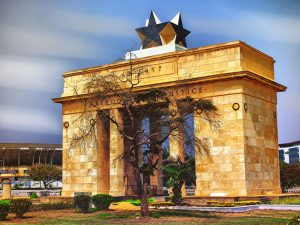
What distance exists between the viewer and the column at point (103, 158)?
41094 millimetres

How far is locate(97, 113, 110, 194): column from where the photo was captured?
41094 millimetres

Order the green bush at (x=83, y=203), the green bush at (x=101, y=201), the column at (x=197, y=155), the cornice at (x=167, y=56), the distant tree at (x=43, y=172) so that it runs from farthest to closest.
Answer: the distant tree at (x=43, y=172)
the cornice at (x=167, y=56)
the column at (x=197, y=155)
the green bush at (x=101, y=201)
the green bush at (x=83, y=203)

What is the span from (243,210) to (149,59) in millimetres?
15476

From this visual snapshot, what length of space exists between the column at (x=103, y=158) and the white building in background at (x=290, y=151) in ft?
291

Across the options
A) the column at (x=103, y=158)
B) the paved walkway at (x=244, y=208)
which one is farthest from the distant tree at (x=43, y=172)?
the paved walkway at (x=244, y=208)

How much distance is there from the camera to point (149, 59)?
39000mm

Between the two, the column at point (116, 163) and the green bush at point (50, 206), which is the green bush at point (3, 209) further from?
the column at point (116, 163)

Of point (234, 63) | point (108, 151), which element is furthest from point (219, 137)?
point (108, 151)

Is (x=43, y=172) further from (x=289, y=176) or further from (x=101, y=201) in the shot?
(x=101, y=201)

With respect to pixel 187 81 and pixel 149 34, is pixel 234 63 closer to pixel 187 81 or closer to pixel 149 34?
pixel 187 81

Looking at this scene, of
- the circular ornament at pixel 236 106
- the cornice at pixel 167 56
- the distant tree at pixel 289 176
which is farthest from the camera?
the distant tree at pixel 289 176

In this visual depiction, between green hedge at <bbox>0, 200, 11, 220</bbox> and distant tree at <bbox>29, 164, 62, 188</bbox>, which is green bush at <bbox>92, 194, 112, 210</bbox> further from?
distant tree at <bbox>29, 164, 62, 188</bbox>

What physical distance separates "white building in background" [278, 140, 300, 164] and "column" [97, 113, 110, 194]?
88638 mm

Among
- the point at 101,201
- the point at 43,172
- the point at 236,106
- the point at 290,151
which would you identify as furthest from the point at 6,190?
the point at 290,151
